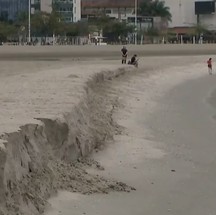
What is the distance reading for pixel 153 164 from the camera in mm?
11617

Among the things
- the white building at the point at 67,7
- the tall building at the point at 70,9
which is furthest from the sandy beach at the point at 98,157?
the tall building at the point at 70,9

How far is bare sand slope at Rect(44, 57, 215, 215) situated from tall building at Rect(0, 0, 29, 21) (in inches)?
3581

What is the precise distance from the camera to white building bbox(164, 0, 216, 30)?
126750 millimetres

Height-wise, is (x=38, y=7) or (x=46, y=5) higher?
(x=46, y=5)

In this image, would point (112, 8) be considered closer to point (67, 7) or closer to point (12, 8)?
point (67, 7)

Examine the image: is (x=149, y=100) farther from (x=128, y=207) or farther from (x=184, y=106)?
(x=128, y=207)

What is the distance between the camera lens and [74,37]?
3565 inches

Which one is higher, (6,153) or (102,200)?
(6,153)

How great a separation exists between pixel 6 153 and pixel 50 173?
1.65 metres

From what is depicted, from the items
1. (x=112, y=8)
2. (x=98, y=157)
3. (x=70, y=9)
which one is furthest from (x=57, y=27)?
(x=98, y=157)

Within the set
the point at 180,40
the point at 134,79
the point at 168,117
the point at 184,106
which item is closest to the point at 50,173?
the point at 168,117

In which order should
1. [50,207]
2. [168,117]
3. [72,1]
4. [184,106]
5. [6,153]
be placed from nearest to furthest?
1. [6,153]
2. [50,207]
3. [168,117]
4. [184,106]
5. [72,1]

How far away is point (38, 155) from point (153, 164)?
3409 mm

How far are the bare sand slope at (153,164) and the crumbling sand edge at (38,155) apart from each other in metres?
0.29
